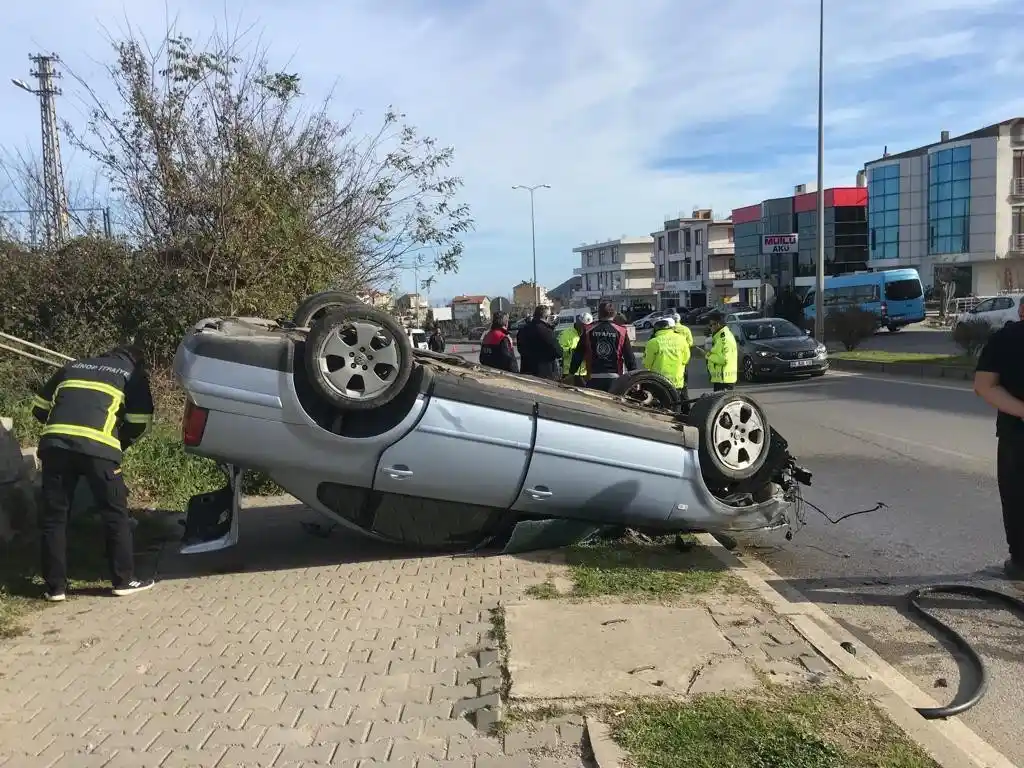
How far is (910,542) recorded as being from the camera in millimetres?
6219

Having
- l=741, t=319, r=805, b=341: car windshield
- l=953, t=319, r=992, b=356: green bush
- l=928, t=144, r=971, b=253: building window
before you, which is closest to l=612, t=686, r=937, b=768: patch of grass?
l=741, t=319, r=805, b=341: car windshield

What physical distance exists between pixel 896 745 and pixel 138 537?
17.5 feet

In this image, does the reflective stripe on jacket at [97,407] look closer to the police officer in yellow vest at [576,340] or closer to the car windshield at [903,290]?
the police officer in yellow vest at [576,340]

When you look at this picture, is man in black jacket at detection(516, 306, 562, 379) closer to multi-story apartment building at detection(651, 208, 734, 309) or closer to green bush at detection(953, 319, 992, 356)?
green bush at detection(953, 319, 992, 356)

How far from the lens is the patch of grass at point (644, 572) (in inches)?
189

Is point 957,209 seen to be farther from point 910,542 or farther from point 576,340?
point 910,542

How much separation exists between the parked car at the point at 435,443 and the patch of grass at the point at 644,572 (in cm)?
22

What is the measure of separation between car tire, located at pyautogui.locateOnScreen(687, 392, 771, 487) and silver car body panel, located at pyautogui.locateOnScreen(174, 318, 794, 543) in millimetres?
112

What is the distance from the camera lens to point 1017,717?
3.54m

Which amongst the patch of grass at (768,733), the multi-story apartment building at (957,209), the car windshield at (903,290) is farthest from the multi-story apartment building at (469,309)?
the patch of grass at (768,733)

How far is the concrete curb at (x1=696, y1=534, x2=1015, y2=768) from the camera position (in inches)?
120

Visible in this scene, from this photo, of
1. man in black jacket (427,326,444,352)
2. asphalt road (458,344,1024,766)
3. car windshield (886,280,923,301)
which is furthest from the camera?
car windshield (886,280,923,301)

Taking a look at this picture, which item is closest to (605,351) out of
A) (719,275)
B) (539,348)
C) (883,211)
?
Result: (539,348)

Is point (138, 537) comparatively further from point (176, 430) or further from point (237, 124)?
point (237, 124)
